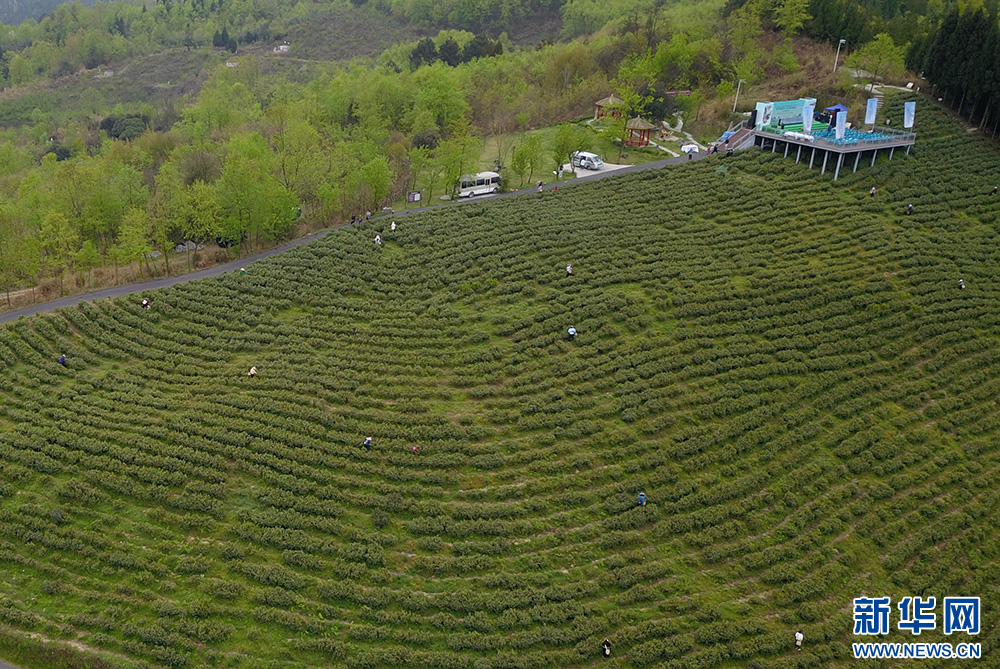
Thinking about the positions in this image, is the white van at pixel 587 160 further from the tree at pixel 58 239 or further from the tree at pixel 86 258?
the tree at pixel 58 239

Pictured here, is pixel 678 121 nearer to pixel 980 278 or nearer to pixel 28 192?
pixel 980 278

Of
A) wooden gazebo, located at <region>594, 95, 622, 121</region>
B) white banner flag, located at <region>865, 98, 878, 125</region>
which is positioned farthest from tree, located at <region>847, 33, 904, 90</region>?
wooden gazebo, located at <region>594, 95, 622, 121</region>

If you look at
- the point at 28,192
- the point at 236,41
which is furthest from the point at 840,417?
the point at 236,41

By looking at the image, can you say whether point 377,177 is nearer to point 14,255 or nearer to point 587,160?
point 587,160

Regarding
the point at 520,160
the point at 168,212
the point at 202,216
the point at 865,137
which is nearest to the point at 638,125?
the point at 520,160

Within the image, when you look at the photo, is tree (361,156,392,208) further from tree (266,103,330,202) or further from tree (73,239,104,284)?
tree (73,239,104,284)

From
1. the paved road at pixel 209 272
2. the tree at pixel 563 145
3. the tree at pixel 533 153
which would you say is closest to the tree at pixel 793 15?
the paved road at pixel 209 272
